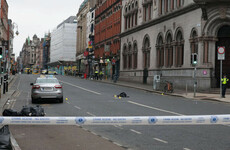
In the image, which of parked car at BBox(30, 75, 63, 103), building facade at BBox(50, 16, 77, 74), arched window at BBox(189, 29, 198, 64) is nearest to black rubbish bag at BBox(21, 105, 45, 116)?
parked car at BBox(30, 75, 63, 103)

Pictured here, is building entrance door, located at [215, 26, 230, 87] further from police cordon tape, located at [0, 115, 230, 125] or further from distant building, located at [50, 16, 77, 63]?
distant building, located at [50, 16, 77, 63]

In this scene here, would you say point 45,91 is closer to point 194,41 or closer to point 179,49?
point 194,41

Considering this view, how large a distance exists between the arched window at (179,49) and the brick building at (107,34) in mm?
22938

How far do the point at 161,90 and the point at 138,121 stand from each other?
89.0 feet

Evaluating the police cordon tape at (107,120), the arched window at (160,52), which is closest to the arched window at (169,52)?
the arched window at (160,52)

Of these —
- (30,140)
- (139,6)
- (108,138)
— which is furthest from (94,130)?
(139,6)

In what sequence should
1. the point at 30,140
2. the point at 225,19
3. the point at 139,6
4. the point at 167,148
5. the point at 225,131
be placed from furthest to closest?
the point at 139,6 → the point at 225,19 → the point at 225,131 → the point at 30,140 → the point at 167,148

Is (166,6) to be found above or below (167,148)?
above

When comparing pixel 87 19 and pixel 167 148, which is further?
pixel 87 19

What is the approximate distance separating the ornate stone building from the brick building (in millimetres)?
6444

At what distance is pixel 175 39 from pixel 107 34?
36.9 meters

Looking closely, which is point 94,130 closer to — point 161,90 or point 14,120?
point 14,120

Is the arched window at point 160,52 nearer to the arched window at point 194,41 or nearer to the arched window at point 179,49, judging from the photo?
the arched window at point 179,49

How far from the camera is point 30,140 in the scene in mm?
9102
